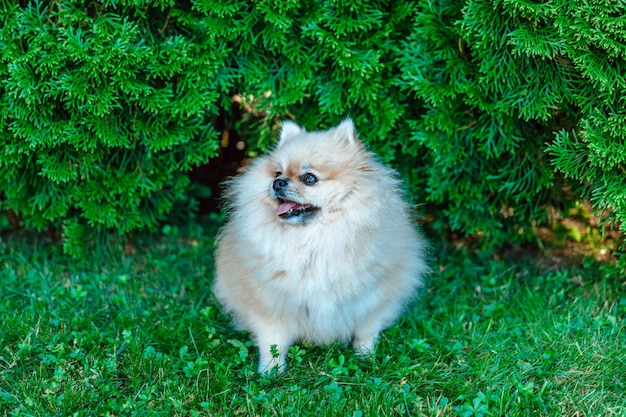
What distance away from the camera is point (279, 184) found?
9.91 ft

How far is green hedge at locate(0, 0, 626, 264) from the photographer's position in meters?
3.52

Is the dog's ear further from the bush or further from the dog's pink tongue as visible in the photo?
the bush

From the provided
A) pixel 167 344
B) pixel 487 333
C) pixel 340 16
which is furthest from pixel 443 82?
pixel 167 344

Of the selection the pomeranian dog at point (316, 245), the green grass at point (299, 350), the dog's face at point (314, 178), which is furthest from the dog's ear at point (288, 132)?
the green grass at point (299, 350)

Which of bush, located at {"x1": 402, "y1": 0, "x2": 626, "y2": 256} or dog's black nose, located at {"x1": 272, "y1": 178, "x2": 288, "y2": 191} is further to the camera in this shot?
bush, located at {"x1": 402, "y1": 0, "x2": 626, "y2": 256}

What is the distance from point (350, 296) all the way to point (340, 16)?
1.71m

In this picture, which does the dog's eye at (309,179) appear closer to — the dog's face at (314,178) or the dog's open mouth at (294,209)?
the dog's face at (314,178)

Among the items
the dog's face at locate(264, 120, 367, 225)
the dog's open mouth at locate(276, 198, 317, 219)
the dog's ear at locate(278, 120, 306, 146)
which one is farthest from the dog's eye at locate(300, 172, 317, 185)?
the dog's ear at locate(278, 120, 306, 146)

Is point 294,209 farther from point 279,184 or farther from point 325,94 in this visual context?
point 325,94

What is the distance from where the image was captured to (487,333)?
3615 mm

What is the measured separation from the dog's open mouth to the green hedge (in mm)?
1140

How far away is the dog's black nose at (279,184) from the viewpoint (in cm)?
301

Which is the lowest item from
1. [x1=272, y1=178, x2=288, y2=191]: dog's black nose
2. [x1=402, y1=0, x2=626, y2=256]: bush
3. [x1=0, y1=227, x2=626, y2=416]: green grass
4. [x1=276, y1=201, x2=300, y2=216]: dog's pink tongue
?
[x1=0, y1=227, x2=626, y2=416]: green grass

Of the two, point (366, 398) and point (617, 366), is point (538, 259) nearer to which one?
point (617, 366)
